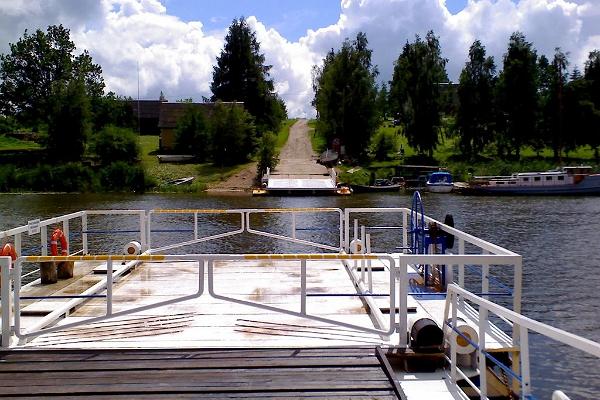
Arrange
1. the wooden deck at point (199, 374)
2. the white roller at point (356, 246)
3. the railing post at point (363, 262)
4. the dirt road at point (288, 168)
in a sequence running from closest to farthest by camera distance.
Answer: the wooden deck at point (199, 374) < the railing post at point (363, 262) < the white roller at point (356, 246) < the dirt road at point (288, 168)

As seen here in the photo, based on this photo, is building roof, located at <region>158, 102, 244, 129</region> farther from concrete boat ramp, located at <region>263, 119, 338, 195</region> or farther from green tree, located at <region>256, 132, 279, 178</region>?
green tree, located at <region>256, 132, 279, 178</region>

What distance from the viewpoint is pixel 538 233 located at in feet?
92.5

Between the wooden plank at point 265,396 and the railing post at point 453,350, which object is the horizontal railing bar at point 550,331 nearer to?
the railing post at point 453,350

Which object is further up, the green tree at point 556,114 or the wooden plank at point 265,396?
the green tree at point 556,114

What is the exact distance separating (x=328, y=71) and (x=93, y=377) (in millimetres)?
62421

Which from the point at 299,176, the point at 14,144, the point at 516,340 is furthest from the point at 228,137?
the point at 516,340

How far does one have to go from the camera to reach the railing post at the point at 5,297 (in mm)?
6812

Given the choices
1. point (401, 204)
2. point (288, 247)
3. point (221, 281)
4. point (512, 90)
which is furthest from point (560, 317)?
point (512, 90)

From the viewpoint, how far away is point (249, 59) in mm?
Result: 80438

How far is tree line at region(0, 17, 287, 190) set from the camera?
57.5m

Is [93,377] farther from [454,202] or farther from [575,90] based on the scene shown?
[575,90]

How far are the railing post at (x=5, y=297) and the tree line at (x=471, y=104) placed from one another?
190ft

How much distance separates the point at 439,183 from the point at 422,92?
46.0 feet

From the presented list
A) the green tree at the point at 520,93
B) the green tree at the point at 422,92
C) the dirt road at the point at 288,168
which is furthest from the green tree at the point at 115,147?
the green tree at the point at 520,93
